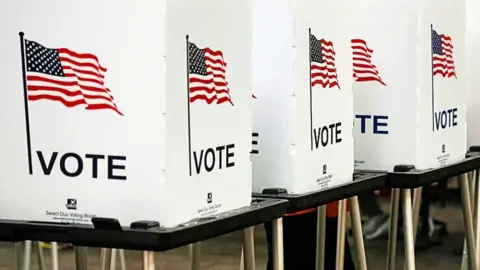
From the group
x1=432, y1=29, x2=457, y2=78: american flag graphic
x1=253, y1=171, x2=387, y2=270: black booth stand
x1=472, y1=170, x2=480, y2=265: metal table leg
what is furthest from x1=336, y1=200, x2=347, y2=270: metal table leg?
x1=472, y1=170, x2=480, y2=265: metal table leg

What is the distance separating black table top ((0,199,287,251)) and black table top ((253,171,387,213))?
0.78 feet

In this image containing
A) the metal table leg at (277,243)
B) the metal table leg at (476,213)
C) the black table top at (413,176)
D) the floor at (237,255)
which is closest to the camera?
the metal table leg at (277,243)

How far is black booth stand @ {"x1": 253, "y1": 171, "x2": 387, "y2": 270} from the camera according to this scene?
1.57 m

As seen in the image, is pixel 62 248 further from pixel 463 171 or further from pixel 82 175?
pixel 82 175

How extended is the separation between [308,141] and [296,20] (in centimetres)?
22

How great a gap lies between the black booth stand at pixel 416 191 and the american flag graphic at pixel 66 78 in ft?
2.81

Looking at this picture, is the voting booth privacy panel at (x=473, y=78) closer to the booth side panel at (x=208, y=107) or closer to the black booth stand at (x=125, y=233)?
the booth side panel at (x=208, y=107)

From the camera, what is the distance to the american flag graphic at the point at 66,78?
1.23m

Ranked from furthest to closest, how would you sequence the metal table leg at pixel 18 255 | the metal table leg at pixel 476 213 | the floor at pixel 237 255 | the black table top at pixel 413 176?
the floor at pixel 237 255 < the metal table leg at pixel 476 213 < the black table top at pixel 413 176 < the metal table leg at pixel 18 255

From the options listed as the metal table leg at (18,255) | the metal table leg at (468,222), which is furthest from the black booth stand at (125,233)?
the metal table leg at (468,222)

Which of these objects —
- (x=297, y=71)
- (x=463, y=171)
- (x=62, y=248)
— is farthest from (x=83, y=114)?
(x=62, y=248)

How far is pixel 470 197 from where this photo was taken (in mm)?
2459

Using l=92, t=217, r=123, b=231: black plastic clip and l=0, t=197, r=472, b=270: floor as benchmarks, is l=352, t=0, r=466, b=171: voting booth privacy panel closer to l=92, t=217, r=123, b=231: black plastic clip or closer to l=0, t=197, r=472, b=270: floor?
l=92, t=217, r=123, b=231: black plastic clip

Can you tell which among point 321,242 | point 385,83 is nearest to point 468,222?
point 321,242
